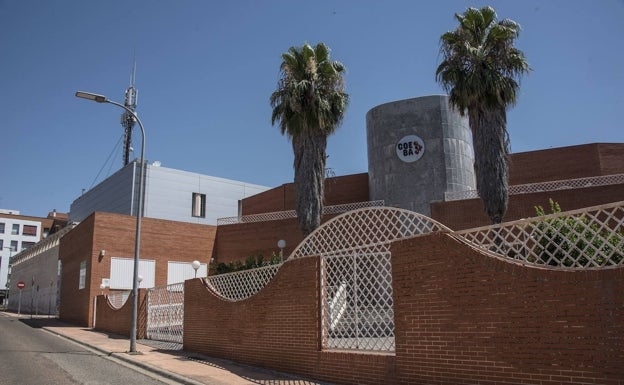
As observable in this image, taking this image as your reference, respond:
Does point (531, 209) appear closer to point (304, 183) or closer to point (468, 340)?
point (304, 183)

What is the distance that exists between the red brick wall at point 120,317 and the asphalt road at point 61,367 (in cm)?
246

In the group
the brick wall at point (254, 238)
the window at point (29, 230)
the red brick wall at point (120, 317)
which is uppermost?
the window at point (29, 230)

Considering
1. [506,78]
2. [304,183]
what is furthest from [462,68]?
[304,183]

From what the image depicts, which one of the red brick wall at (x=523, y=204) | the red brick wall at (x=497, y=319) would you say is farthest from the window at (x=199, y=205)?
the red brick wall at (x=497, y=319)

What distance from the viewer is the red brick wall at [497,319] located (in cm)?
594

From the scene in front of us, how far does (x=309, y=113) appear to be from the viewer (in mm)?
17969

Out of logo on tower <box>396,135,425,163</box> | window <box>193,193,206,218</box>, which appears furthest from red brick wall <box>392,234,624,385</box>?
window <box>193,193,206,218</box>

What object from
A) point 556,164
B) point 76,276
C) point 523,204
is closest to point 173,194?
point 76,276

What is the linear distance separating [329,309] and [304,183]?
7761mm

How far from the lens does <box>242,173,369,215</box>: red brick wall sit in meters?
32.0

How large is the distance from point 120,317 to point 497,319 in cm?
1792

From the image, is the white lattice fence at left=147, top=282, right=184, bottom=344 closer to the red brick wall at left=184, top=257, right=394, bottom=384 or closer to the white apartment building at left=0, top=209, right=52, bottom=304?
the red brick wall at left=184, top=257, right=394, bottom=384

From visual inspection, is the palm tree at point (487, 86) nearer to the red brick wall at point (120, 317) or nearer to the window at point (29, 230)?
the red brick wall at point (120, 317)

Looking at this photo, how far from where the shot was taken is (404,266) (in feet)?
27.7
